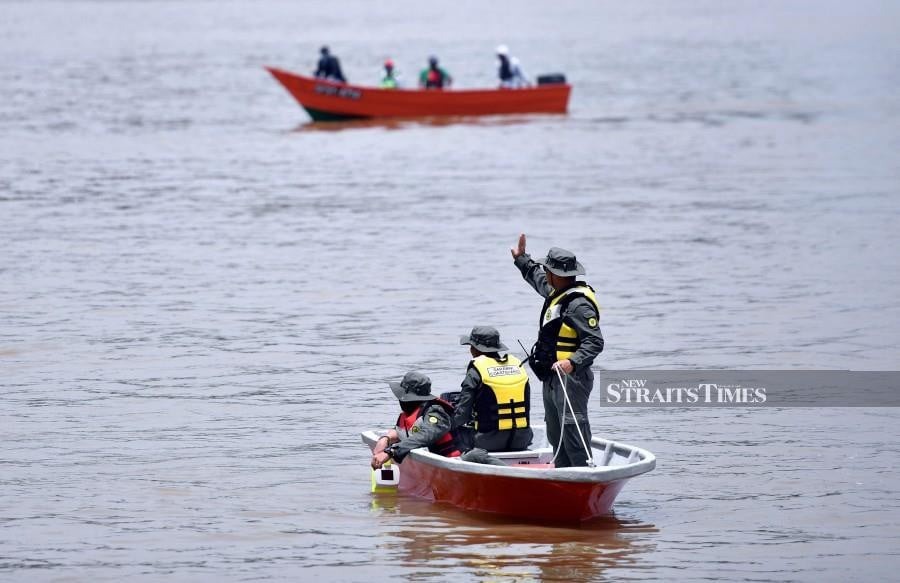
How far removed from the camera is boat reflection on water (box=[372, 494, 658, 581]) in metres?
12.0

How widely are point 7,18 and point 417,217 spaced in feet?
358

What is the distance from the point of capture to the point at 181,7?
539ft

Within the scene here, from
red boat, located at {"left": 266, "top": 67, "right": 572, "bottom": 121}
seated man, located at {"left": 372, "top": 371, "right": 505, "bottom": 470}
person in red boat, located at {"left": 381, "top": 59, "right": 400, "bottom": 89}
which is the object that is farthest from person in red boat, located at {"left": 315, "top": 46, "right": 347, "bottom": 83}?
seated man, located at {"left": 372, "top": 371, "right": 505, "bottom": 470}

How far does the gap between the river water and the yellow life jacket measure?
2.74 feet

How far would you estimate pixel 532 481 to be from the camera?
12.4 m

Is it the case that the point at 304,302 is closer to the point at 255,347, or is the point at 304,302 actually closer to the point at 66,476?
the point at 255,347

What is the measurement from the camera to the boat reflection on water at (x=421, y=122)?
49.4 m

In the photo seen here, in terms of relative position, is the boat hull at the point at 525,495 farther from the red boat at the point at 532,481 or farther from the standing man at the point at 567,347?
the standing man at the point at 567,347

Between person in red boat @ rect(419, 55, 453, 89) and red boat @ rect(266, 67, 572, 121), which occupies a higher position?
person in red boat @ rect(419, 55, 453, 89)

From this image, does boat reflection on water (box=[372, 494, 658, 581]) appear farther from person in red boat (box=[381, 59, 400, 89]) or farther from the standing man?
person in red boat (box=[381, 59, 400, 89])

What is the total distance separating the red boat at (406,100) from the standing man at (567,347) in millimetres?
34864

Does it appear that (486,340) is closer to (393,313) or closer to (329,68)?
(393,313)

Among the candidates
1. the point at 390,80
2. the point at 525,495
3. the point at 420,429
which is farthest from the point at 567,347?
the point at 390,80

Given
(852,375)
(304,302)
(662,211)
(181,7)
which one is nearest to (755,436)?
(852,375)
